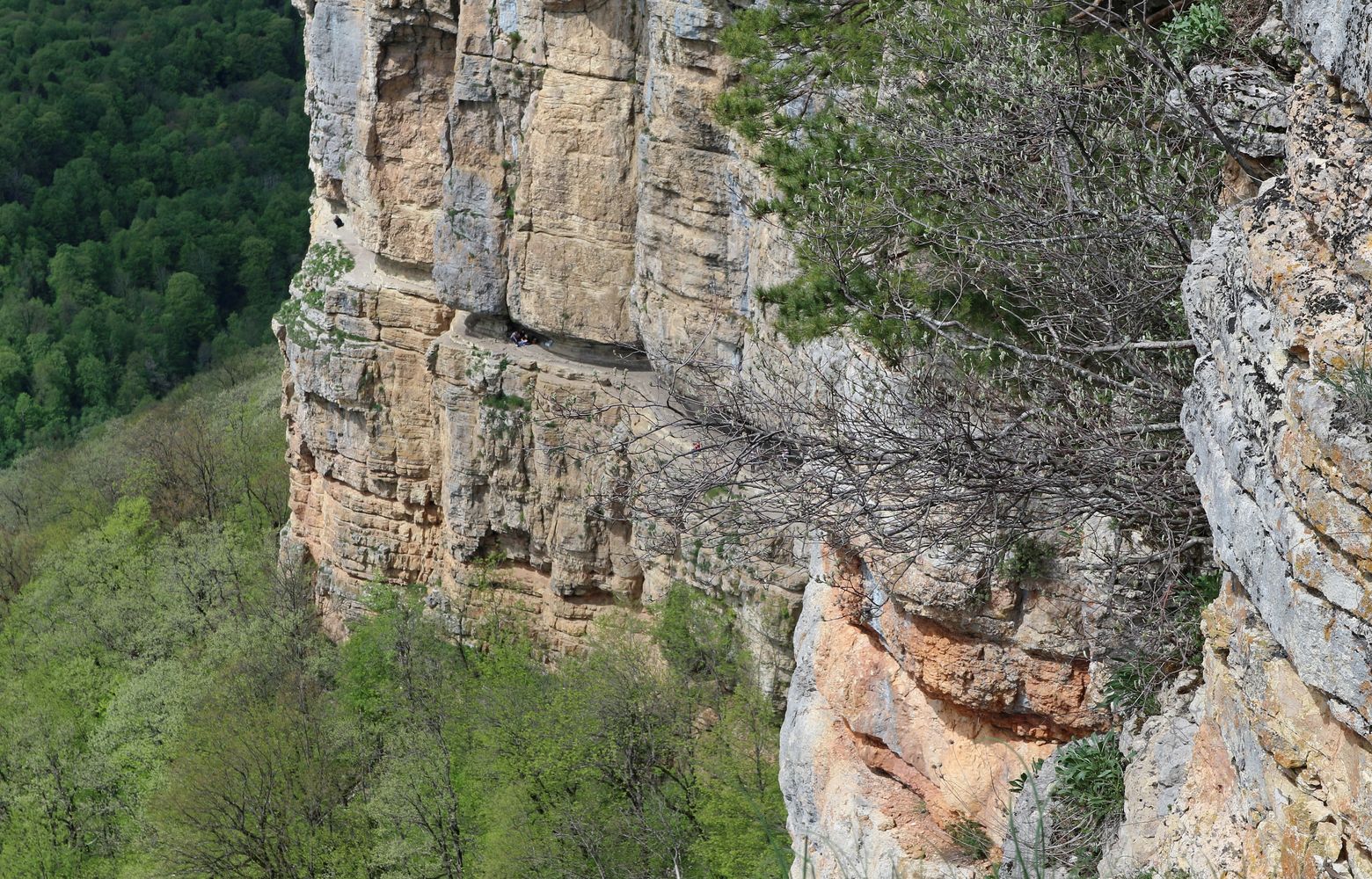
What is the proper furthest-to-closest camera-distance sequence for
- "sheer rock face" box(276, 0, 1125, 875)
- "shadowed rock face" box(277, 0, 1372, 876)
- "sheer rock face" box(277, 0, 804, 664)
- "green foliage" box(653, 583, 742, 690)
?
"green foliage" box(653, 583, 742, 690) → "sheer rock face" box(277, 0, 804, 664) → "sheer rock face" box(276, 0, 1125, 875) → "shadowed rock face" box(277, 0, 1372, 876)

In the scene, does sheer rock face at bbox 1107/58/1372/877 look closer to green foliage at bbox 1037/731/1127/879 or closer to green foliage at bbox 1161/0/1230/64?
green foliage at bbox 1037/731/1127/879

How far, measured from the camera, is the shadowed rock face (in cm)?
512

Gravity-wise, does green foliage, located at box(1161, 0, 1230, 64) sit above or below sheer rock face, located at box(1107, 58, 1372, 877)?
above

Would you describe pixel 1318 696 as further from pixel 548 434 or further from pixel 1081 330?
pixel 548 434

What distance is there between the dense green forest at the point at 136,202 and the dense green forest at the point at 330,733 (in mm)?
15719

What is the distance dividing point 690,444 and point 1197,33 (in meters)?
12.6

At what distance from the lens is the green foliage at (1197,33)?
847 cm

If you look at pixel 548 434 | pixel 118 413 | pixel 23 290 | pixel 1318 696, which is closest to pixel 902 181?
pixel 1318 696

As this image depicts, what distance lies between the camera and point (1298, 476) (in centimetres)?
497

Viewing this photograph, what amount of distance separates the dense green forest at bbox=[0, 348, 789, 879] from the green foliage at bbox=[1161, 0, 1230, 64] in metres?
10.7

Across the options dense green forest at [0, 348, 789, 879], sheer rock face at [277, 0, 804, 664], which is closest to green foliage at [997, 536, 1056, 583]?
dense green forest at [0, 348, 789, 879]

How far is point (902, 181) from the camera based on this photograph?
10.3 m

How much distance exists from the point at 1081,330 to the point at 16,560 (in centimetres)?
3437

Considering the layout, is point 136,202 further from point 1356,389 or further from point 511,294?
point 1356,389
